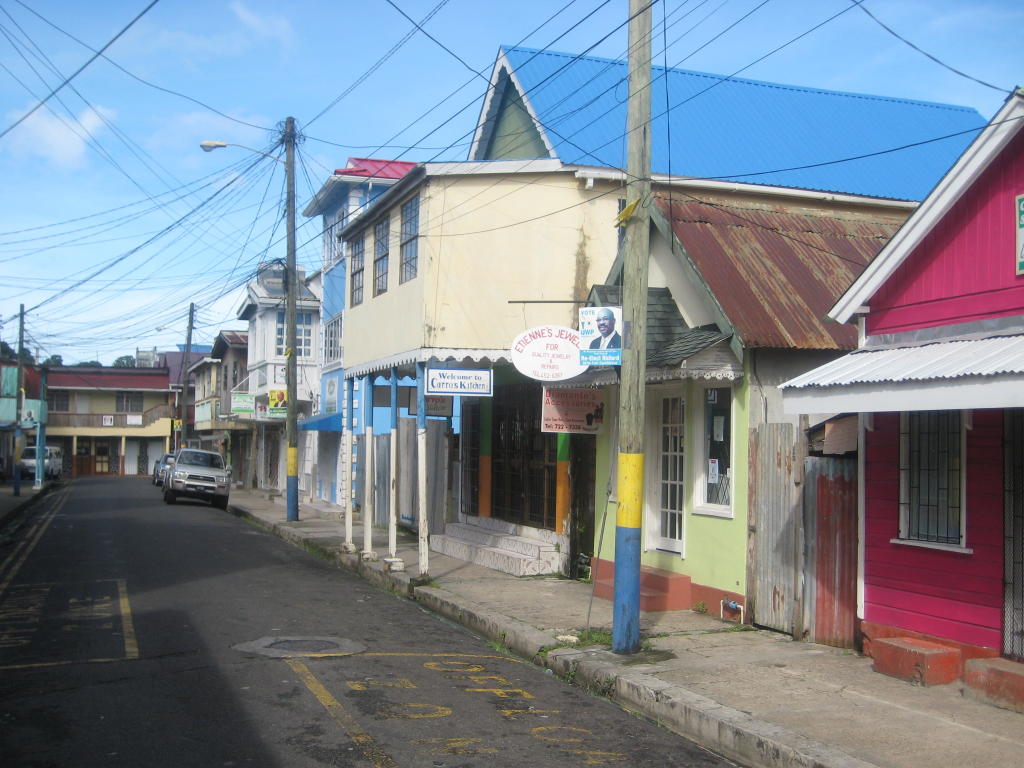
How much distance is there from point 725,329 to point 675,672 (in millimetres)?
4022

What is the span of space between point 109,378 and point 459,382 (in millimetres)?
66138

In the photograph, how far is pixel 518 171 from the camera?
15078 millimetres

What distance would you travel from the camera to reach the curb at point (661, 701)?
644cm

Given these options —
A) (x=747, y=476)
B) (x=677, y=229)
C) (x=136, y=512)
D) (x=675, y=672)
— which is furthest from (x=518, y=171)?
(x=136, y=512)

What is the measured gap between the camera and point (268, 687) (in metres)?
7.95

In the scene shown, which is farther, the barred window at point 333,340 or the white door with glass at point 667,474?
the barred window at point 333,340

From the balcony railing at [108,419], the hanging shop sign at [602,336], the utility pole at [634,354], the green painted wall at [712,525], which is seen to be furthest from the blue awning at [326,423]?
the balcony railing at [108,419]

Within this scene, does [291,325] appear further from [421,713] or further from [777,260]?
[421,713]

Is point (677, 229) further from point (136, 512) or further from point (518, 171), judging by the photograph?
point (136, 512)

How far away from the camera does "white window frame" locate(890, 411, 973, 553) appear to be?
820 centimetres

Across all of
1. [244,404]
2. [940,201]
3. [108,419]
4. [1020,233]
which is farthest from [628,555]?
[108,419]

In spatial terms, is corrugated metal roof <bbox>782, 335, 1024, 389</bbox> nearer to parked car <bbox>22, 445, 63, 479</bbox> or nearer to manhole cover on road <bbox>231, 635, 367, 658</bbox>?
manhole cover on road <bbox>231, 635, 367, 658</bbox>

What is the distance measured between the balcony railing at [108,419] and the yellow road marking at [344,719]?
68.0 m

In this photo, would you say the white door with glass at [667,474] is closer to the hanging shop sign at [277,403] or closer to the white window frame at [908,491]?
the white window frame at [908,491]
